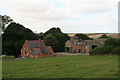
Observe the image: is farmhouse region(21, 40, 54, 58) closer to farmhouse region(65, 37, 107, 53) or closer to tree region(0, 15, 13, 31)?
tree region(0, 15, 13, 31)

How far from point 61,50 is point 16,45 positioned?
98.5ft

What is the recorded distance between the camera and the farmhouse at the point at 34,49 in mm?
70750

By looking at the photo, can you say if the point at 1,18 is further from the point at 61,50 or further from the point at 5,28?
the point at 61,50

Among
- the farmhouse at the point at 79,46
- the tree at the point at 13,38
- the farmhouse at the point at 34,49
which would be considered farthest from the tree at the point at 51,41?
the farmhouse at the point at 34,49

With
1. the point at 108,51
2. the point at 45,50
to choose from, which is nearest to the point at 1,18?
the point at 45,50

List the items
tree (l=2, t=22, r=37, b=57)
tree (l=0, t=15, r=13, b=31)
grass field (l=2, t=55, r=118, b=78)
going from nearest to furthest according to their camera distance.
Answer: grass field (l=2, t=55, r=118, b=78)
tree (l=2, t=22, r=37, b=57)
tree (l=0, t=15, r=13, b=31)

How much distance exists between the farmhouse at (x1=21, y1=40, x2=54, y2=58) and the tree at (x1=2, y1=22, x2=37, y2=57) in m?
2.43

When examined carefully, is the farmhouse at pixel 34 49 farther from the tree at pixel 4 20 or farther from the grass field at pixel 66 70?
the grass field at pixel 66 70

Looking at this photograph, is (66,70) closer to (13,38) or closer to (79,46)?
(13,38)

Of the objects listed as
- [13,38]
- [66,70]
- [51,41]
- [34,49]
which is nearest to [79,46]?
[51,41]

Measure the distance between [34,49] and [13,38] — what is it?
7562 mm

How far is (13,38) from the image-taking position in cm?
7319

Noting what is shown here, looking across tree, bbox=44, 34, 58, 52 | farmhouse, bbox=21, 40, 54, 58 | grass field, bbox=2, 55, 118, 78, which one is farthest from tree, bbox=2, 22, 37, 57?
grass field, bbox=2, 55, 118, 78

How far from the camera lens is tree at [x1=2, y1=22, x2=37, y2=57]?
72125 mm
